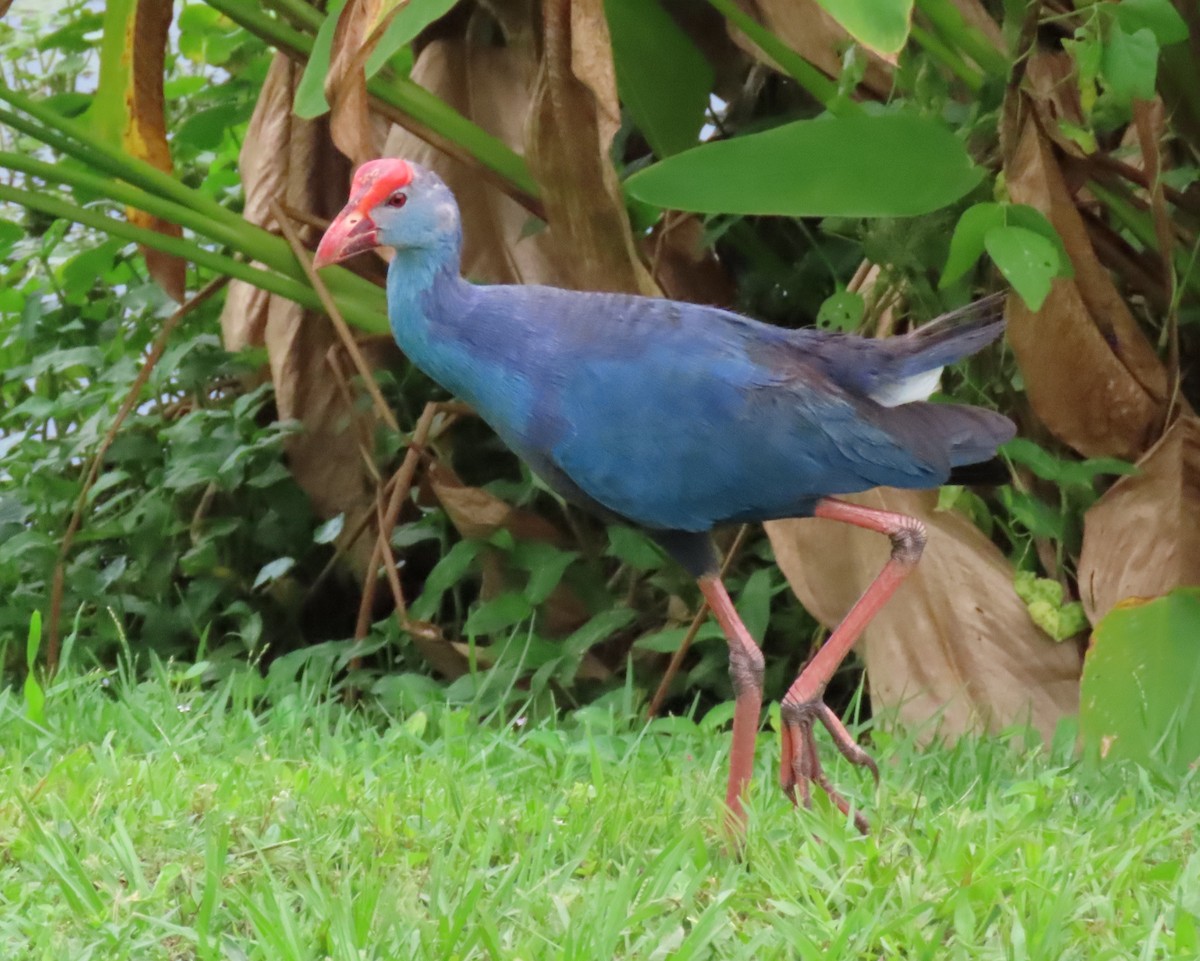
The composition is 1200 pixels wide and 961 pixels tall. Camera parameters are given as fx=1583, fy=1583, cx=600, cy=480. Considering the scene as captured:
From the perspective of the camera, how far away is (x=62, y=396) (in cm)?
Result: 394

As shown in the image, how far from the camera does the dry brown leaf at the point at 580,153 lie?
234 cm

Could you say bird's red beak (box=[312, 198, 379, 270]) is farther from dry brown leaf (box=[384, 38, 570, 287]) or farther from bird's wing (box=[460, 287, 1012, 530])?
dry brown leaf (box=[384, 38, 570, 287])

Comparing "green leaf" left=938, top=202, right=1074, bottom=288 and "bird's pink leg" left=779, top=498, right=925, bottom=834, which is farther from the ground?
"green leaf" left=938, top=202, right=1074, bottom=288

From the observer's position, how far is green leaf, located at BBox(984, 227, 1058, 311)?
84.0 inches

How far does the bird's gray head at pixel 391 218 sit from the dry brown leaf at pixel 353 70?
0.17 m

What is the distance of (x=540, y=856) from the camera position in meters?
1.70

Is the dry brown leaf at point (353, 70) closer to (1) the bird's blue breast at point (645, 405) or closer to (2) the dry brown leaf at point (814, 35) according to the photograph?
(1) the bird's blue breast at point (645, 405)

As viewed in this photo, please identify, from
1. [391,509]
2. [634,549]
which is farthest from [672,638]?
[391,509]

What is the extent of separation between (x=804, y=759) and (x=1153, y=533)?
0.91m

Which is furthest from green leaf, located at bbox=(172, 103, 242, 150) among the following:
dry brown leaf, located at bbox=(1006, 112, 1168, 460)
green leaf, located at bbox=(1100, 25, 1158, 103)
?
green leaf, located at bbox=(1100, 25, 1158, 103)

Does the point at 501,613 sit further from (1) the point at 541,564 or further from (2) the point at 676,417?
(2) the point at 676,417

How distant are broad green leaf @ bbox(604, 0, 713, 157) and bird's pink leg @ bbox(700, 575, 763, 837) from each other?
1135mm

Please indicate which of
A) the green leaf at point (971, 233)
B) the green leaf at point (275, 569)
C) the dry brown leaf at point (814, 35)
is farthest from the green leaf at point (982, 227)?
the green leaf at point (275, 569)

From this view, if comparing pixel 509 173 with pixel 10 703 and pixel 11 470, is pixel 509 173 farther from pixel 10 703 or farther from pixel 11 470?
pixel 11 470
